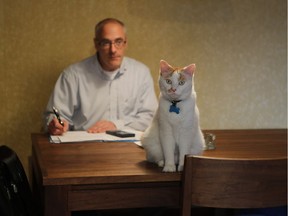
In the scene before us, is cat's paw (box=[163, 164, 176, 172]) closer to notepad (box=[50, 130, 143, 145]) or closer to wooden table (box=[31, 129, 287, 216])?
wooden table (box=[31, 129, 287, 216])

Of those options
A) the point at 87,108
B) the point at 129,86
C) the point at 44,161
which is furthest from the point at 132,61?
the point at 44,161

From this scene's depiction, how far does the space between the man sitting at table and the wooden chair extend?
1.18 meters

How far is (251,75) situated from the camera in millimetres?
2902

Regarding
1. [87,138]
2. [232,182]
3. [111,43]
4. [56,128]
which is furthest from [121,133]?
[232,182]

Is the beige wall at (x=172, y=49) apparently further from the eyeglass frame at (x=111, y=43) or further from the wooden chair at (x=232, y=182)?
the wooden chair at (x=232, y=182)

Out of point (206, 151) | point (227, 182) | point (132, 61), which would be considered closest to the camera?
point (227, 182)

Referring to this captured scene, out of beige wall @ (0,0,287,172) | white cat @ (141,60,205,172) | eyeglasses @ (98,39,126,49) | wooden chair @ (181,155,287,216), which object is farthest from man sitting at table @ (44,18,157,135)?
wooden chair @ (181,155,287,216)

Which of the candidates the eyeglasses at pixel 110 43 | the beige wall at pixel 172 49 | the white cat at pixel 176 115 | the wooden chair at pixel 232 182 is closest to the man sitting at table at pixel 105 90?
the eyeglasses at pixel 110 43

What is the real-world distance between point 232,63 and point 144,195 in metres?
1.72

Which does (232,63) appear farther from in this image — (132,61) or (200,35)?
(132,61)

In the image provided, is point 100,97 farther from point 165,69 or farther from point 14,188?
point 165,69

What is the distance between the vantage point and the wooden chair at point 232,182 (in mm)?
1160

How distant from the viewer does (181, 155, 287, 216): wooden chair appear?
1.16 meters

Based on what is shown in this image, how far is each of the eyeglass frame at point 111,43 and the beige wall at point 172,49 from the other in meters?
0.29
